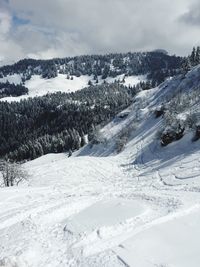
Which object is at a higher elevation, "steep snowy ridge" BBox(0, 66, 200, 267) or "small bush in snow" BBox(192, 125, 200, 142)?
"small bush in snow" BBox(192, 125, 200, 142)

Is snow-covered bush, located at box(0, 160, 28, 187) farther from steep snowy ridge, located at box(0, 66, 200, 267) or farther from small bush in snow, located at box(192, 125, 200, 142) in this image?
small bush in snow, located at box(192, 125, 200, 142)

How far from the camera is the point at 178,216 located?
25109 millimetres

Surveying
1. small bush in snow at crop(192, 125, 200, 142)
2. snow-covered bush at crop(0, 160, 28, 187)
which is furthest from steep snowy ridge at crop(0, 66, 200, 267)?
snow-covered bush at crop(0, 160, 28, 187)

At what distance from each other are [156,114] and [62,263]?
83.5 metres

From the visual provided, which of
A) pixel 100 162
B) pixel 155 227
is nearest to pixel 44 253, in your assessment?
pixel 155 227

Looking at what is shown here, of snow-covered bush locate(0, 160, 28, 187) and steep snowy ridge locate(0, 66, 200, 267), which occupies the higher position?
snow-covered bush locate(0, 160, 28, 187)

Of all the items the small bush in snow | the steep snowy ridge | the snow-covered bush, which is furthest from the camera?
the snow-covered bush

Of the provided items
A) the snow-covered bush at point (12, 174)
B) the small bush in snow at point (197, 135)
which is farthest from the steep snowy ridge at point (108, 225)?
the snow-covered bush at point (12, 174)

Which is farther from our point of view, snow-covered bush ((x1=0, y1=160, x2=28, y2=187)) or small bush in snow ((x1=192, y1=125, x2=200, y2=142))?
snow-covered bush ((x1=0, y1=160, x2=28, y2=187))

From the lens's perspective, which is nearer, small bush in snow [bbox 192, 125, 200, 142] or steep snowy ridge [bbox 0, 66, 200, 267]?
steep snowy ridge [bbox 0, 66, 200, 267]

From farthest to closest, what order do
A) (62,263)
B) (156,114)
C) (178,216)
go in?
(156,114) < (178,216) < (62,263)

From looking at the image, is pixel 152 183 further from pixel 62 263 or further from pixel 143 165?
pixel 62 263

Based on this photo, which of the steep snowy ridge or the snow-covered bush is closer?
the steep snowy ridge

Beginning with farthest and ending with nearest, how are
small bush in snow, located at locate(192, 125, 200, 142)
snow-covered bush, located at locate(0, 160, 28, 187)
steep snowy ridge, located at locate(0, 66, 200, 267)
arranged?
1. snow-covered bush, located at locate(0, 160, 28, 187)
2. small bush in snow, located at locate(192, 125, 200, 142)
3. steep snowy ridge, located at locate(0, 66, 200, 267)
